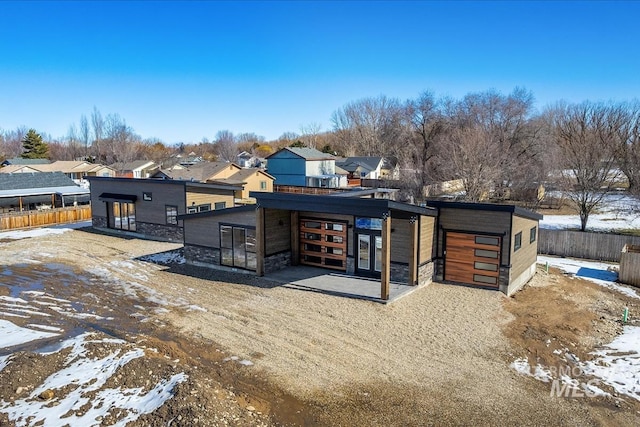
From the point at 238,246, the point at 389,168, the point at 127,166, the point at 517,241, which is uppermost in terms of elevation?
the point at 127,166

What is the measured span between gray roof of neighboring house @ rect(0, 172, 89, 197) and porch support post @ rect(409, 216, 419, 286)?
29800 millimetres

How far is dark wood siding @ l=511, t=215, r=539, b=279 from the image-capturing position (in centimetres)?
1575

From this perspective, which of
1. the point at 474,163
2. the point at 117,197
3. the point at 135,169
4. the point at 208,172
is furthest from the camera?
the point at 135,169

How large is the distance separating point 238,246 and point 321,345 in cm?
781

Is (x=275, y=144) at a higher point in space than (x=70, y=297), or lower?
higher

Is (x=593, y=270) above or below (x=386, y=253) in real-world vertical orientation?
below

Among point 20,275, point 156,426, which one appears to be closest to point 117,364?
point 156,426

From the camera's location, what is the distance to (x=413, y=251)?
1547 cm

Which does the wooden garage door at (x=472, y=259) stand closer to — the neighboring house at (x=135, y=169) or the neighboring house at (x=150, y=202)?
the neighboring house at (x=150, y=202)

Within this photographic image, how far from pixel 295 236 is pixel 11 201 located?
83.1 ft

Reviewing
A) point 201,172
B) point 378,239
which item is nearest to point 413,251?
point 378,239

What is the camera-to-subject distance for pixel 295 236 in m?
18.4

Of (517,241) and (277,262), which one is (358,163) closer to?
(277,262)

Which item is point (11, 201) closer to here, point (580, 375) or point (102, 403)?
point (102, 403)
